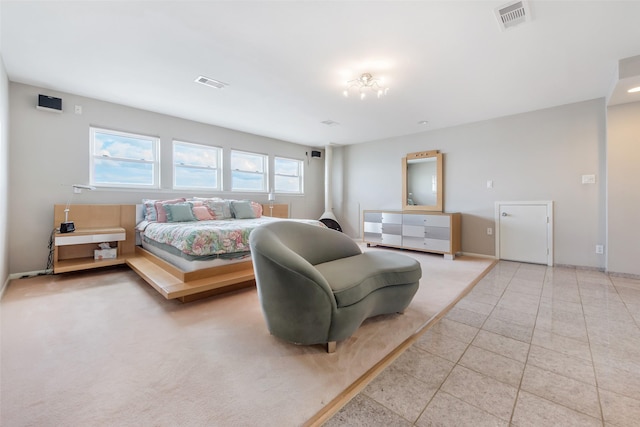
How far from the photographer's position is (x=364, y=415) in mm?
1215

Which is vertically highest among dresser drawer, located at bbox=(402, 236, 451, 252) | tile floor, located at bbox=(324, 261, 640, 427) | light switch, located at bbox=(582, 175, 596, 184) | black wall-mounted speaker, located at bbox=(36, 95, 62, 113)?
black wall-mounted speaker, located at bbox=(36, 95, 62, 113)

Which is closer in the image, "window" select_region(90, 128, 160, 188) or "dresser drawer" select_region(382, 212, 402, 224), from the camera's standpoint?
"window" select_region(90, 128, 160, 188)

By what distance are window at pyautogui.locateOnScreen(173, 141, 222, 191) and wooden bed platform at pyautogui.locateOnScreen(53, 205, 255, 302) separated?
1.01m

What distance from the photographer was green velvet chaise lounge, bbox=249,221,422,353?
1607 mm

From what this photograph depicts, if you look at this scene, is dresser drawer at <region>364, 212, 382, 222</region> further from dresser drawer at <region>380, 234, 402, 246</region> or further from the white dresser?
dresser drawer at <region>380, 234, 402, 246</region>

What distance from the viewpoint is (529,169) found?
4.23 m

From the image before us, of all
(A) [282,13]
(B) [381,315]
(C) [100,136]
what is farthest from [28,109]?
(B) [381,315]

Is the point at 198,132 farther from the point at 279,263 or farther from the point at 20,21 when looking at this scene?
the point at 279,263

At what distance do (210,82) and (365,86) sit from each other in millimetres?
1967

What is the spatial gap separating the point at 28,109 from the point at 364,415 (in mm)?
5170

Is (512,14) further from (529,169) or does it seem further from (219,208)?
(219,208)

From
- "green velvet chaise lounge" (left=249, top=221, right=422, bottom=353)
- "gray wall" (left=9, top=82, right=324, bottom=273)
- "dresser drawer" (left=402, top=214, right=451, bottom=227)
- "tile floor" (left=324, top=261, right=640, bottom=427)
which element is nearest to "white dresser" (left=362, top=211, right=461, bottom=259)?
"dresser drawer" (left=402, top=214, right=451, bottom=227)

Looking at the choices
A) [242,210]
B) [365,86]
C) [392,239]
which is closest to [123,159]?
[242,210]

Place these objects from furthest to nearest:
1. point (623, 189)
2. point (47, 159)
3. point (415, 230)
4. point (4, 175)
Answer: point (415, 230) < point (47, 159) < point (623, 189) < point (4, 175)
